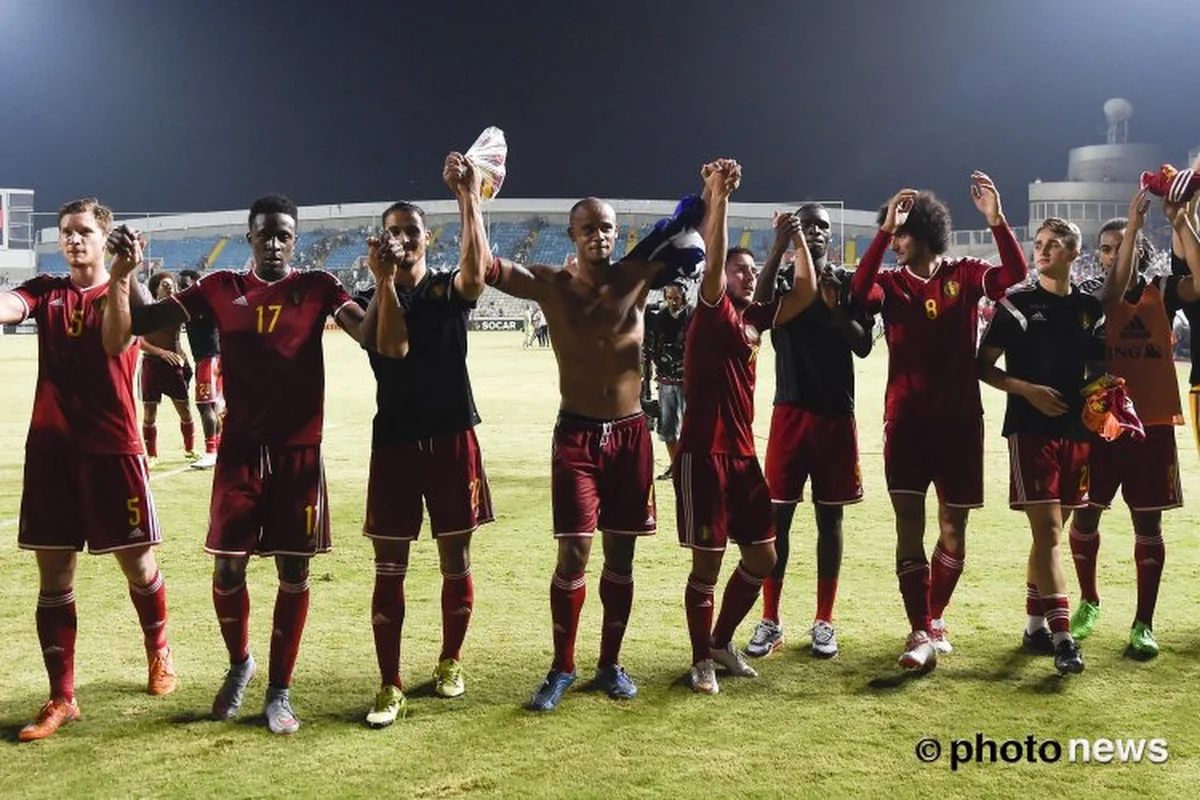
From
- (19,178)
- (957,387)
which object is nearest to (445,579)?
(957,387)

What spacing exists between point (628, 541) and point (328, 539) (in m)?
1.34

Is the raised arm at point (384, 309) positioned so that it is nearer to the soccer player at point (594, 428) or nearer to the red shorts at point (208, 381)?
the soccer player at point (594, 428)

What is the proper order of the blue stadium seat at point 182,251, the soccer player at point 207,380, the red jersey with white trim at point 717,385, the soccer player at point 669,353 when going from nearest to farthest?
the red jersey with white trim at point 717,385, the soccer player at point 669,353, the soccer player at point 207,380, the blue stadium seat at point 182,251

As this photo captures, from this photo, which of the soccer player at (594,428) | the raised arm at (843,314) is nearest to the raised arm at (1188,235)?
the raised arm at (843,314)

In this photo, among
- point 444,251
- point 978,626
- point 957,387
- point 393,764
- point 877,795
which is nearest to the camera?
point 877,795

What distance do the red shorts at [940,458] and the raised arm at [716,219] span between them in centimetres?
125

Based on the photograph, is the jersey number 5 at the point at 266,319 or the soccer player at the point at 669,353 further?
the soccer player at the point at 669,353

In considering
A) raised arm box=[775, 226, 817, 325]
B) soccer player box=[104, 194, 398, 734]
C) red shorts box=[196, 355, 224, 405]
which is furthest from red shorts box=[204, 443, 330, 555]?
red shorts box=[196, 355, 224, 405]

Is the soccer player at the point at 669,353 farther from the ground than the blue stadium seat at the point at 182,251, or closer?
closer

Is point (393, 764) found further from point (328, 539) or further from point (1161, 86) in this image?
point (1161, 86)

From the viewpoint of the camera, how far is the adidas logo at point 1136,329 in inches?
236

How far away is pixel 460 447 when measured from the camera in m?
5.02

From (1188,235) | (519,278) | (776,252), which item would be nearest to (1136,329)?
(1188,235)

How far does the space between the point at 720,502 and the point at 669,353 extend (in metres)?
6.26
